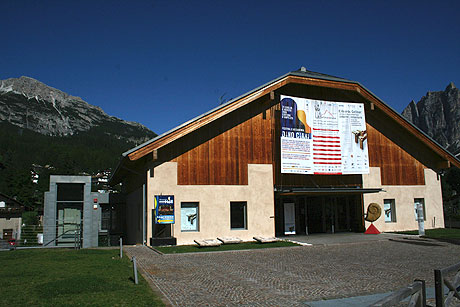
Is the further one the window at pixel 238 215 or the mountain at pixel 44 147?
the mountain at pixel 44 147

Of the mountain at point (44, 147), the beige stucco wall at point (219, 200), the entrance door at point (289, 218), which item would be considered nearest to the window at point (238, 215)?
the beige stucco wall at point (219, 200)

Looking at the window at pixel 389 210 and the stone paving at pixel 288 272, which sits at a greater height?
the window at pixel 389 210

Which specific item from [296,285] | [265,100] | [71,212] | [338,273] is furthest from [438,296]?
[71,212]

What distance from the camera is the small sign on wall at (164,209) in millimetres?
18922

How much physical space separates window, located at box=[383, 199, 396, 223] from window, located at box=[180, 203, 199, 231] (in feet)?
40.0

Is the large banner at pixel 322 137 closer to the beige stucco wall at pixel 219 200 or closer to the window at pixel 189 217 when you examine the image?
the beige stucco wall at pixel 219 200

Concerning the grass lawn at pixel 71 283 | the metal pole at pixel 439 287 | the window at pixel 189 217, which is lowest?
the grass lawn at pixel 71 283

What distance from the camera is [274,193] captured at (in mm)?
22062

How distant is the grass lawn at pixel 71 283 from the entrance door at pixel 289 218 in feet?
37.2

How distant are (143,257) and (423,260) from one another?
32.9 ft

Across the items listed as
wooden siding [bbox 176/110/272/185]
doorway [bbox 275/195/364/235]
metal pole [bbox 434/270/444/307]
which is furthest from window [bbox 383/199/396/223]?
metal pole [bbox 434/270/444/307]

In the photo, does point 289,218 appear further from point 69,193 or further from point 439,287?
point 439,287

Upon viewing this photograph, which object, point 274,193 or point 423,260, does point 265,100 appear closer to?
point 274,193

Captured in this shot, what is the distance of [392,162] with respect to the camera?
25.4 metres
